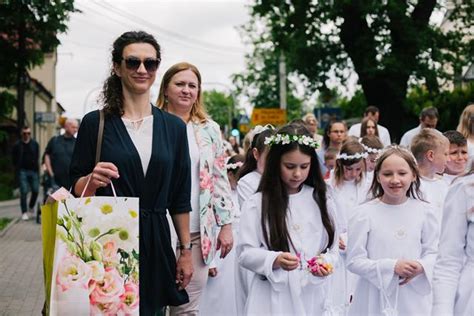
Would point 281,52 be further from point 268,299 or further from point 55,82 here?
point 55,82

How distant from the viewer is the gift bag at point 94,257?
4.34m

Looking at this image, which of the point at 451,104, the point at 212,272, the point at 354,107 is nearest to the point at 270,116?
the point at 451,104

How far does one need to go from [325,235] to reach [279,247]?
1.01ft

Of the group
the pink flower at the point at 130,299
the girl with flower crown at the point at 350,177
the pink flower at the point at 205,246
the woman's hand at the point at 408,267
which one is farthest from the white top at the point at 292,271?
the girl with flower crown at the point at 350,177

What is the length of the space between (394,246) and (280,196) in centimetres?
96

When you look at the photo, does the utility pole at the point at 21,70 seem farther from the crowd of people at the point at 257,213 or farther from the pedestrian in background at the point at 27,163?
the crowd of people at the point at 257,213

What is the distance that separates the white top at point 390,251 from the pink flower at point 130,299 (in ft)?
8.31

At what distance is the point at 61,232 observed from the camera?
438 cm

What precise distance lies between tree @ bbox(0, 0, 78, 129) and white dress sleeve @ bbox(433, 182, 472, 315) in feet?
47.8

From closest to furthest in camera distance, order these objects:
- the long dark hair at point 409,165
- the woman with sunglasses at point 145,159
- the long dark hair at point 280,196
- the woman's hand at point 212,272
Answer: the woman with sunglasses at point 145,159 < the long dark hair at point 280,196 < the long dark hair at point 409,165 < the woman's hand at point 212,272

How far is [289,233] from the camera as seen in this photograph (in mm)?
6324

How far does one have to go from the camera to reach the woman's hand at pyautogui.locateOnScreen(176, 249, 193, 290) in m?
5.12

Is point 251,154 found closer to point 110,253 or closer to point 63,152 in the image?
point 110,253

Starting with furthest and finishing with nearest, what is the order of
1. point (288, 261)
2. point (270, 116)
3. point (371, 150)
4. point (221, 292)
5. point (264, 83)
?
point (264, 83) → point (270, 116) → point (371, 150) → point (221, 292) → point (288, 261)
